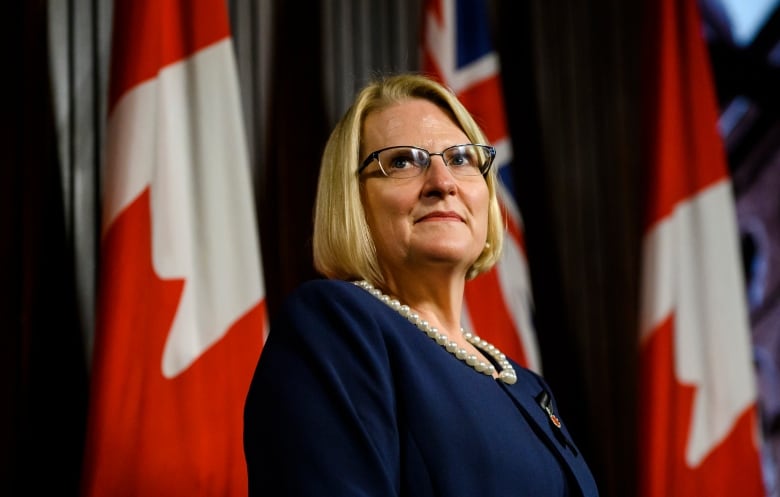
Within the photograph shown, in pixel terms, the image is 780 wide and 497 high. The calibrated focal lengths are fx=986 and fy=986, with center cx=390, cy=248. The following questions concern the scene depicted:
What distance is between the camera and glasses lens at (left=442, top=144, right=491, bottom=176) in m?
1.61

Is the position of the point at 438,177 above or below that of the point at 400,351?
above

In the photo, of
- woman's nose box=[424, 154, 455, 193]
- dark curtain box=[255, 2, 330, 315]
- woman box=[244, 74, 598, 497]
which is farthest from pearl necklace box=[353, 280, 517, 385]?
dark curtain box=[255, 2, 330, 315]

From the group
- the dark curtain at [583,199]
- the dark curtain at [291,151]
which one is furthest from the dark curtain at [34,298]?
the dark curtain at [583,199]

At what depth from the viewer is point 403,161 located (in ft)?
5.21

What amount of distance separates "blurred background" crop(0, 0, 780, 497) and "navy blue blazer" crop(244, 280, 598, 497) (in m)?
1.18

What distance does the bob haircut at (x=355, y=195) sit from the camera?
1545mm

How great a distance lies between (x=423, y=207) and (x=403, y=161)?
0.29ft

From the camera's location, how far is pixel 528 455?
1.39m

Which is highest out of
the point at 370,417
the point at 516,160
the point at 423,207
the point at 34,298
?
the point at 516,160

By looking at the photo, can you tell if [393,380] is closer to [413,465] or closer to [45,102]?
[413,465]

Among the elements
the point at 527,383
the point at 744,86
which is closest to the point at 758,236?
the point at 744,86

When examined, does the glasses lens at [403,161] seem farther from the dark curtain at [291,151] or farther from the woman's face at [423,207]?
the dark curtain at [291,151]

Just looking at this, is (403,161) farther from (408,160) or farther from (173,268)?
(173,268)

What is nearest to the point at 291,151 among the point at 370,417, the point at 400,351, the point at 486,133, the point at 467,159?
the point at 486,133
